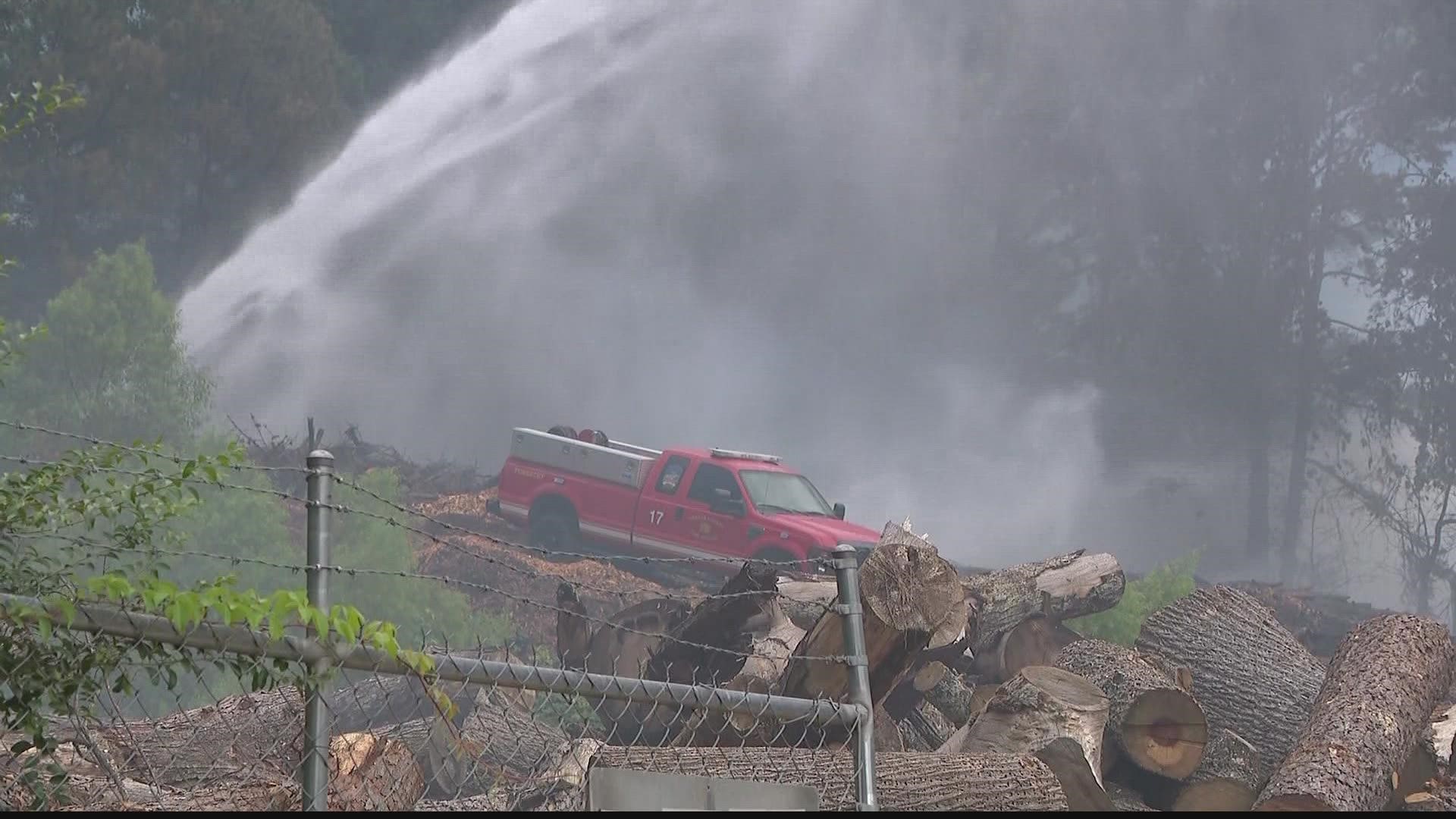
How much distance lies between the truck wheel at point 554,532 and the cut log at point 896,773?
1102cm

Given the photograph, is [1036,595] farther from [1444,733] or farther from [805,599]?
[1444,733]

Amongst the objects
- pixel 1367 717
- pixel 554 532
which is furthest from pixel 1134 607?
pixel 554 532

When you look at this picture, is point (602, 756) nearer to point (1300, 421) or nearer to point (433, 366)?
point (433, 366)

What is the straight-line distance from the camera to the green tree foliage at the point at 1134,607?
11617 millimetres

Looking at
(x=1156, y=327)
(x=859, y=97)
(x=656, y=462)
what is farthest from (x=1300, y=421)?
(x=656, y=462)

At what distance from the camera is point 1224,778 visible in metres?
6.68

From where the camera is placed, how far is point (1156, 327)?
121ft

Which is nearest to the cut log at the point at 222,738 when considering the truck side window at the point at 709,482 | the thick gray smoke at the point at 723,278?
the truck side window at the point at 709,482

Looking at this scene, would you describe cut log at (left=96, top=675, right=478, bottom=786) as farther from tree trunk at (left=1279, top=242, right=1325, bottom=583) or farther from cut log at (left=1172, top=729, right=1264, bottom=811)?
tree trunk at (left=1279, top=242, right=1325, bottom=583)

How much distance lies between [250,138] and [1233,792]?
3170 cm

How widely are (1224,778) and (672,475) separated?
9691 mm

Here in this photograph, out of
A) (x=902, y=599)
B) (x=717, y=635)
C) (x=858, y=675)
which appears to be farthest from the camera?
(x=717, y=635)

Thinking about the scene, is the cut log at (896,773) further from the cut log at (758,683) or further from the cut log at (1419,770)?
the cut log at (1419,770)

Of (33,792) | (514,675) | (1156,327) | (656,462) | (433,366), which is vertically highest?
(1156,327)
